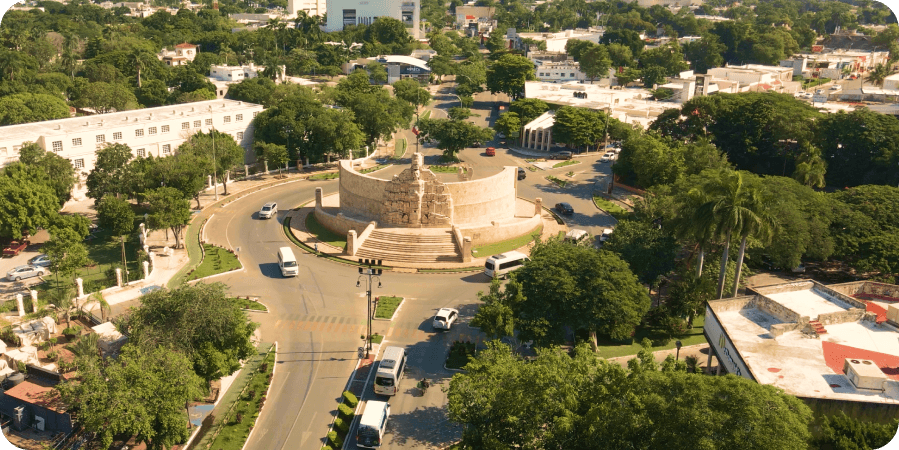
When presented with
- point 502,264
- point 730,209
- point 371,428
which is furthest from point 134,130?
point 730,209

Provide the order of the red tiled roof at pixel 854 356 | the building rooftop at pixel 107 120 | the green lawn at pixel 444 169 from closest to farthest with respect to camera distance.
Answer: the red tiled roof at pixel 854 356, the building rooftop at pixel 107 120, the green lawn at pixel 444 169

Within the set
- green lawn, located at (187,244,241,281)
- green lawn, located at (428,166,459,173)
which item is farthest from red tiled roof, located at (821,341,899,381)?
green lawn, located at (428,166,459,173)

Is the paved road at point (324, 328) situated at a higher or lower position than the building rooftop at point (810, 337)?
lower

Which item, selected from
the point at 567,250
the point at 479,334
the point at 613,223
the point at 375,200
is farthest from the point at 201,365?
the point at 613,223

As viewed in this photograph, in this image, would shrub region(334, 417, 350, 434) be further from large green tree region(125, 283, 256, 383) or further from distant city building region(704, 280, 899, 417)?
distant city building region(704, 280, 899, 417)

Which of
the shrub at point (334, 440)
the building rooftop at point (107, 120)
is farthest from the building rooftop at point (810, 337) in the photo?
the building rooftop at point (107, 120)

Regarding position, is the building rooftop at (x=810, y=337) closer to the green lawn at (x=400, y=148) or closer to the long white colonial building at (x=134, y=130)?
the green lawn at (x=400, y=148)

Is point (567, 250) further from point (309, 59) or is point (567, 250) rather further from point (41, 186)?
point (309, 59)
